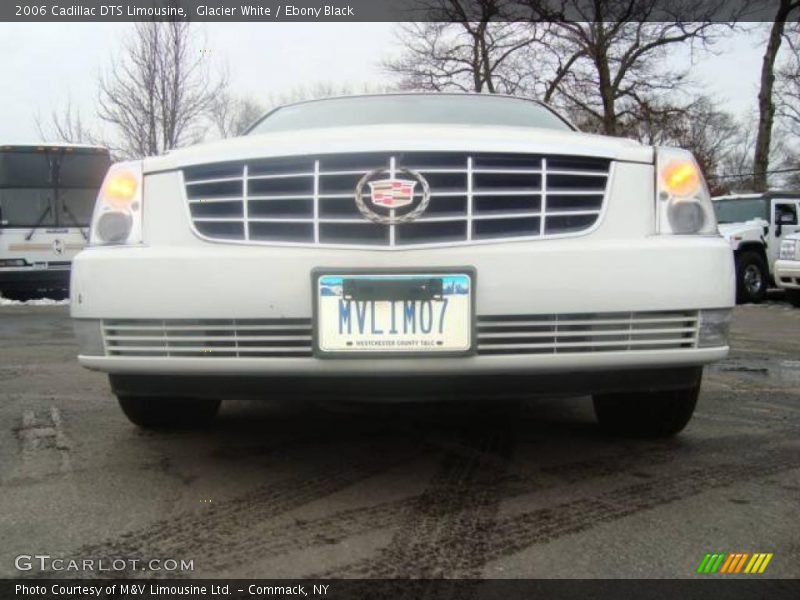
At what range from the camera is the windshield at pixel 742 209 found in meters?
12.6

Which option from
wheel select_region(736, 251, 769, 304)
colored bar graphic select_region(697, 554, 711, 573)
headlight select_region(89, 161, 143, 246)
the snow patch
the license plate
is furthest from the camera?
the snow patch

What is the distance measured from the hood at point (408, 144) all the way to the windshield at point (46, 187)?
10.6 metres

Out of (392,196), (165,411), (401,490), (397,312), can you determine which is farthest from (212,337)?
(165,411)

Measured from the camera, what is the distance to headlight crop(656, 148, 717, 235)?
8.11ft

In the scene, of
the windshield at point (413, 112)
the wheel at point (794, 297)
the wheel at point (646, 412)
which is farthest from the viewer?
the wheel at point (794, 297)

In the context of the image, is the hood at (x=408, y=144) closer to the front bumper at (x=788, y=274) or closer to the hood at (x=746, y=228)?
the front bumper at (x=788, y=274)

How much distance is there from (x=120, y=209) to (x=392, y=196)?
3.13 ft

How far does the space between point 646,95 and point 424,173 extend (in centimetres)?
2376

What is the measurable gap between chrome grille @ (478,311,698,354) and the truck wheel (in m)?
1.53

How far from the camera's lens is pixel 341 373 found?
230 centimetres

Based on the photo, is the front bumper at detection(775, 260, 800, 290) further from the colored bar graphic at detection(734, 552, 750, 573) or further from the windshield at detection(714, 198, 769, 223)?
the colored bar graphic at detection(734, 552, 750, 573)

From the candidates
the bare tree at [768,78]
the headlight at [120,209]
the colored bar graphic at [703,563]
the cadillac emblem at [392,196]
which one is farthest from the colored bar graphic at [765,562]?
the bare tree at [768,78]

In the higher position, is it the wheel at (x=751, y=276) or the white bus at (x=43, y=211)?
the white bus at (x=43, y=211)

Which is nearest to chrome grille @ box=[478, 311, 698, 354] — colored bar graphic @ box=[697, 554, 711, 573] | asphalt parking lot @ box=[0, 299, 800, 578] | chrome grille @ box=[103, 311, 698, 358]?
chrome grille @ box=[103, 311, 698, 358]
